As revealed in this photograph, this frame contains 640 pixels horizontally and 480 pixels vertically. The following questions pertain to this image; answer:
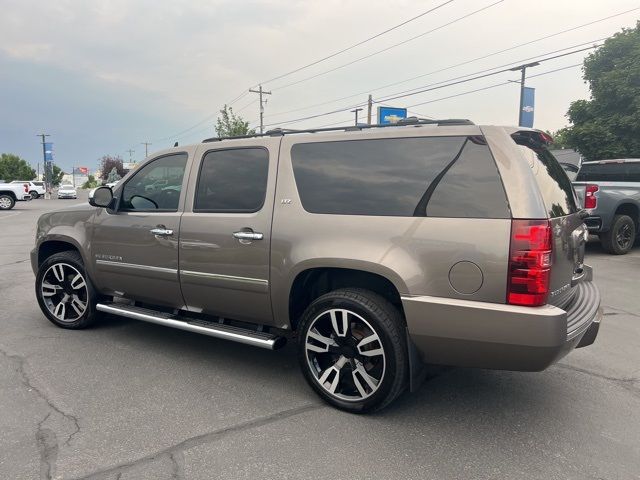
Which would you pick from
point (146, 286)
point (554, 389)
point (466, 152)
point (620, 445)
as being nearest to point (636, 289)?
point (554, 389)

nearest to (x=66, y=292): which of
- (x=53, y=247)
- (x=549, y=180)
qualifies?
(x=53, y=247)

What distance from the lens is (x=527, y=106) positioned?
25.7 meters

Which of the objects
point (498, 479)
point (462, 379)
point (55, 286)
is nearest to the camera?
point (498, 479)

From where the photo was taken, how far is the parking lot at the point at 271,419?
2695 mm

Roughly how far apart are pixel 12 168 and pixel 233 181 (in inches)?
3945

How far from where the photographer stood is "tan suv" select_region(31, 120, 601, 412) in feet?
9.05

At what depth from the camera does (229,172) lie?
3951 mm

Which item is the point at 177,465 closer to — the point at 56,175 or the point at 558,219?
the point at 558,219

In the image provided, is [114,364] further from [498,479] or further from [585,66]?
[585,66]

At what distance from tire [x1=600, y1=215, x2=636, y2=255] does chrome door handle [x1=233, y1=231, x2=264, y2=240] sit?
28.0 ft

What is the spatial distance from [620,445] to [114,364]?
145 inches

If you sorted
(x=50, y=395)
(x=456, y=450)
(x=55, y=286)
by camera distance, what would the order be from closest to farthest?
(x=456, y=450)
(x=50, y=395)
(x=55, y=286)

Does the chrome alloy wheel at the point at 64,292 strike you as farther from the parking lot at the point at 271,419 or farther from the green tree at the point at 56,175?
the green tree at the point at 56,175

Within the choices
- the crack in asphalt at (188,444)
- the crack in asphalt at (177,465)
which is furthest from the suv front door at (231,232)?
the crack in asphalt at (177,465)
